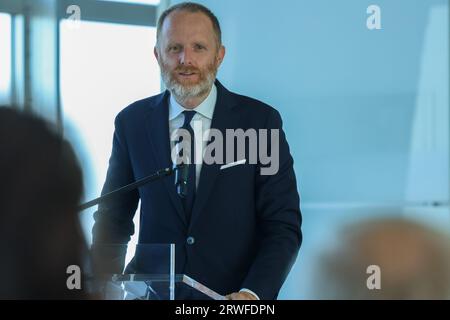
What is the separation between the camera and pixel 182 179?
2160 mm

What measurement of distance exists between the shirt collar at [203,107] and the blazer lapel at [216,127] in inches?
0.7

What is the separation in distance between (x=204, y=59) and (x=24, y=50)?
55.1 inches

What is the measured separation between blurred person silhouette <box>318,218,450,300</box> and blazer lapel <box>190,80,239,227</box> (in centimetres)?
130

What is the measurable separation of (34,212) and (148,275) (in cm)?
94

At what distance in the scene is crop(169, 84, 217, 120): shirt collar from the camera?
245cm

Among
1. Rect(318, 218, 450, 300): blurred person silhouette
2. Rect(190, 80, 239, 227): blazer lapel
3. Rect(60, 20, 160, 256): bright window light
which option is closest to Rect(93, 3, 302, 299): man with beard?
Rect(190, 80, 239, 227): blazer lapel

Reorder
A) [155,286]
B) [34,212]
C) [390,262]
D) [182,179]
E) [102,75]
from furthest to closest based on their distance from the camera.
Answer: [390,262], [102,75], [182,179], [155,286], [34,212]

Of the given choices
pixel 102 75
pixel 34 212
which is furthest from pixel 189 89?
pixel 34 212

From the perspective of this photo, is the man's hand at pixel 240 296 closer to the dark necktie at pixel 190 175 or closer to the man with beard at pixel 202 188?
the man with beard at pixel 202 188

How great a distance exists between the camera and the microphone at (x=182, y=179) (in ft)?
6.90

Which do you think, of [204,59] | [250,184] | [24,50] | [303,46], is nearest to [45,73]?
[24,50]

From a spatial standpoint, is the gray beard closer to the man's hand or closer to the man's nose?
the man's nose

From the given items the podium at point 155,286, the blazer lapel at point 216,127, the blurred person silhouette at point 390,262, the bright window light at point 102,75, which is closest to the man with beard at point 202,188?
the blazer lapel at point 216,127

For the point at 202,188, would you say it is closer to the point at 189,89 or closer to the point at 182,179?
the point at 182,179
